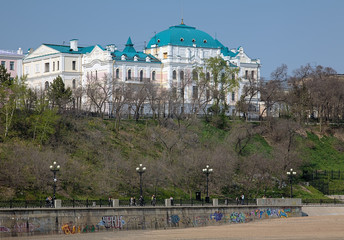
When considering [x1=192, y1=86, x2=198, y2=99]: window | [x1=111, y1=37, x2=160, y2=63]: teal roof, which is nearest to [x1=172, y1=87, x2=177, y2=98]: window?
[x1=192, y1=86, x2=198, y2=99]: window

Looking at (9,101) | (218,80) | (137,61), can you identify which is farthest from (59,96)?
(218,80)

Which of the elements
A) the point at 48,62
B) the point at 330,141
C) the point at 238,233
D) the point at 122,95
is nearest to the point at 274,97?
the point at 330,141

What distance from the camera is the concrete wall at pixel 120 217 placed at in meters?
56.1

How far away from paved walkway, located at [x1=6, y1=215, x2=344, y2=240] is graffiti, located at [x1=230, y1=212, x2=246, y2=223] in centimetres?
158

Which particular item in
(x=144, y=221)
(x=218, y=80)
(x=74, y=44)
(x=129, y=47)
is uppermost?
(x=74, y=44)

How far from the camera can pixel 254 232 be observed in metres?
60.0

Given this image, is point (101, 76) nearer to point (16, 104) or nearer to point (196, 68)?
point (196, 68)

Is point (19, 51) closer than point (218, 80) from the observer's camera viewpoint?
No

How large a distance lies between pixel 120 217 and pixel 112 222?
78 centimetres

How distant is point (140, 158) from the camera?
277 feet

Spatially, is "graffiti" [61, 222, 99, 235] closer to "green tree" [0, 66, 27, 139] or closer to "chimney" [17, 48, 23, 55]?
"green tree" [0, 66, 27, 139]

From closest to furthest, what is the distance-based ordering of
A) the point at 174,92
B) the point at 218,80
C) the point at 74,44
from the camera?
1. the point at 174,92
2. the point at 218,80
3. the point at 74,44

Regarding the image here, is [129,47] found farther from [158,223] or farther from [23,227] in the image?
[23,227]

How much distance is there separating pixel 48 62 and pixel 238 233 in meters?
62.2
